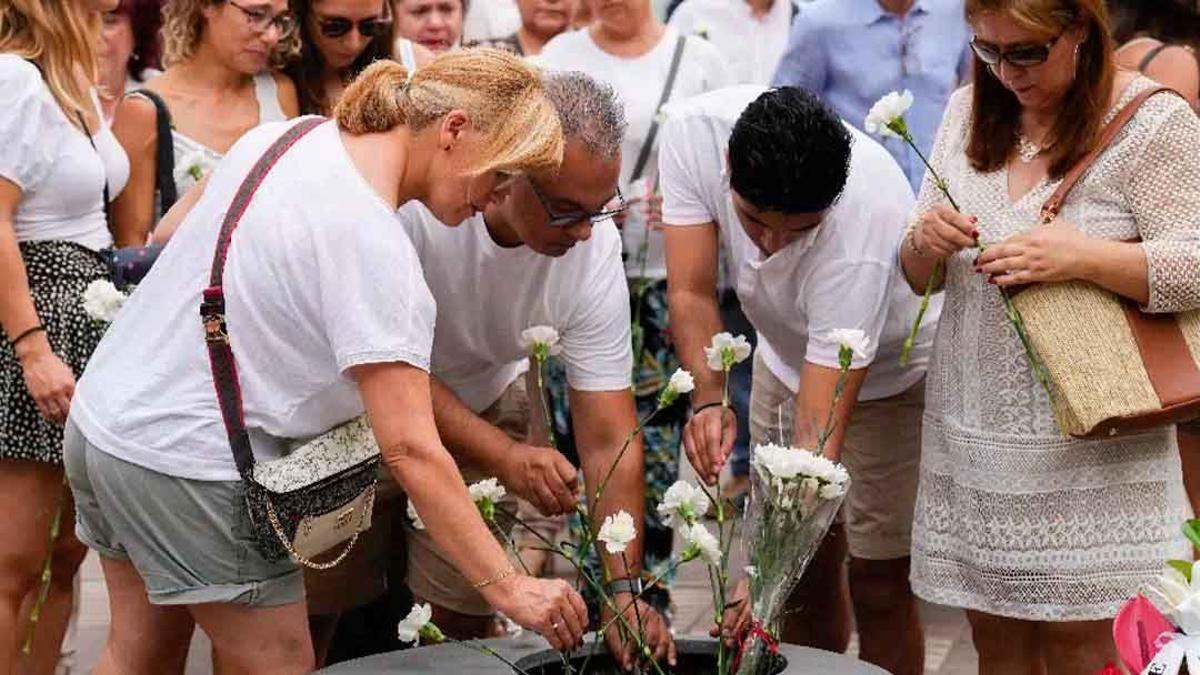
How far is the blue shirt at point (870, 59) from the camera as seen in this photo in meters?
5.28

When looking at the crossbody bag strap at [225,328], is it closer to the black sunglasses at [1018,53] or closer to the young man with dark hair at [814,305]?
the young man with dark hair at [814,305]

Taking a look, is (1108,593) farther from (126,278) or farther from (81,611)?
(81,611)

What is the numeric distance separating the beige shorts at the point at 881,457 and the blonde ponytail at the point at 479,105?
4.58 feet

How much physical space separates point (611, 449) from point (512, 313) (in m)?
0.29

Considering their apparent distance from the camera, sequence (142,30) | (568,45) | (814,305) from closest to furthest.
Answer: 1. (814,305)
2. (568,45)
3. (142,30)

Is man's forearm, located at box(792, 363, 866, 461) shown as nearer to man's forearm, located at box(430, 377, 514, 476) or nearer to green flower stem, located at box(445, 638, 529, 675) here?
man's forearm, located at box(430, 377, 514, 476)

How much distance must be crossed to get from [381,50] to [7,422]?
3.57 feet

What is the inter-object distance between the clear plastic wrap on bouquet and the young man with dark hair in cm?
8

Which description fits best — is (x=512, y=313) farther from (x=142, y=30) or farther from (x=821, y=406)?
(x=142, y=30)

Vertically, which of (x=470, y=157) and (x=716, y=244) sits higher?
(x=470, y=157)

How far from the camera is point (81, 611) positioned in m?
5.67

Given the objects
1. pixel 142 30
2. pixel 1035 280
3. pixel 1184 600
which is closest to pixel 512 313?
pixel 1035 280

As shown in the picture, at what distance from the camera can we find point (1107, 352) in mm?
3459

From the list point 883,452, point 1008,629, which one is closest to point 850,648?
point 883,452
